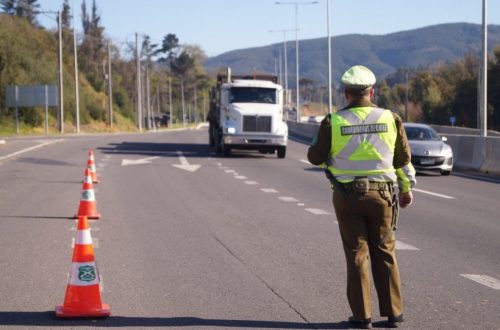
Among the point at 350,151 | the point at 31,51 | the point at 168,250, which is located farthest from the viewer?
the point at 31,51

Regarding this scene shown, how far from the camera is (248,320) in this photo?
7.28 metres

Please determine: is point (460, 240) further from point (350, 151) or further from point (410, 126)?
point (410, 126)

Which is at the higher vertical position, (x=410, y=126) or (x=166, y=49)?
(x=166, y=49)

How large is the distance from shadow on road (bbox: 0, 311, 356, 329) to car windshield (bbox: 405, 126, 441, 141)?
1807 cm

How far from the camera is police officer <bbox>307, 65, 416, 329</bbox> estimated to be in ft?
22.2

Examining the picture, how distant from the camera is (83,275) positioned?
24.1ft

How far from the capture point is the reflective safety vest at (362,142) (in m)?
6.78

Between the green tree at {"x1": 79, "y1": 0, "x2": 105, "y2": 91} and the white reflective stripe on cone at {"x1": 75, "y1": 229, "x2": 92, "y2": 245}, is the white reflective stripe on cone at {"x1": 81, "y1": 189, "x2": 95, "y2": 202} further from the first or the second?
the green tree at {"x1": 79, "y1": 0, "x2": 105, "y2": 91}

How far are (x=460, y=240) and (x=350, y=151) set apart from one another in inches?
218

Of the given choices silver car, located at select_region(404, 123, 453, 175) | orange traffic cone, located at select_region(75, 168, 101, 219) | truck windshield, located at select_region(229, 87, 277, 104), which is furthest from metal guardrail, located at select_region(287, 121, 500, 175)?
orange traffic cone, located at select_region(75, 168, 101, 219)

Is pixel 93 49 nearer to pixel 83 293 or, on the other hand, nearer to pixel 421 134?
pixel 421 134

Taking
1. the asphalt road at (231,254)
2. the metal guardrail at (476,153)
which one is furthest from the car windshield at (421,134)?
the asphalt road at (231,254)

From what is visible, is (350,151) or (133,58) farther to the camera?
(133,58)

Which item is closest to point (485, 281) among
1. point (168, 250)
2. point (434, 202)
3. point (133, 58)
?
point (168, 250)
